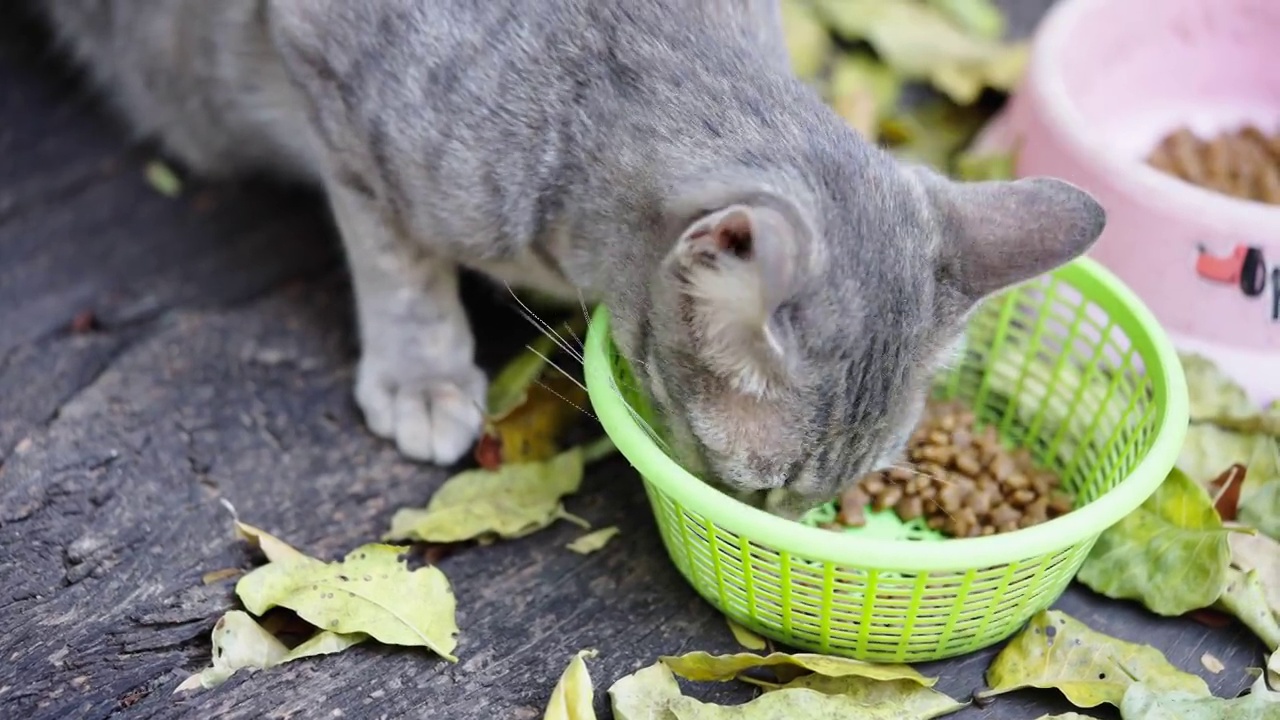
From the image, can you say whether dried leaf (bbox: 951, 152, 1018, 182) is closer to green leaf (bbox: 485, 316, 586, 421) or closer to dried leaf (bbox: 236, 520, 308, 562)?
green leaf (bbox: 485, 316, 586, 421)

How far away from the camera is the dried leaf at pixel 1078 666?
1509 millimetres

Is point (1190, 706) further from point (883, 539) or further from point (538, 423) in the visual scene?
point (538, 423)

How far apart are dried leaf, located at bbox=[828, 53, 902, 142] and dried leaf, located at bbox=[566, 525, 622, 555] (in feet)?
3.37

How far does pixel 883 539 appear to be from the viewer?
4.56 feet

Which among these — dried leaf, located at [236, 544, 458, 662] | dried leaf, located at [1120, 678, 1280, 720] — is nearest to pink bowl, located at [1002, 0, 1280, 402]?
Result: dried leaf, located at [1120, 678, 1280, 720]

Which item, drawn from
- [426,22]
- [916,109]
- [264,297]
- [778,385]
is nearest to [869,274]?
[778,385]

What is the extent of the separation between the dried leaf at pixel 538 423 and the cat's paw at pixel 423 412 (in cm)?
4

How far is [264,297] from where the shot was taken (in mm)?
2086

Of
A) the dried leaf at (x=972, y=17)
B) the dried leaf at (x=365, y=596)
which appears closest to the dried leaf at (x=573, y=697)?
the dried leaf at (x=365, y=596)

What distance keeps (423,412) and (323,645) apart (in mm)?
434

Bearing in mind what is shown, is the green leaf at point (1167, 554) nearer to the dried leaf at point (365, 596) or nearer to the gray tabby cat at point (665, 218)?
the gray tabby cat at point (665, 218)

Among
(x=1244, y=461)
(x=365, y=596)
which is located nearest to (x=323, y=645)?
(x=365, y=596)

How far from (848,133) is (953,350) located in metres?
0.28

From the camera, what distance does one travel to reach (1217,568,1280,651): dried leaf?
5.20ft
